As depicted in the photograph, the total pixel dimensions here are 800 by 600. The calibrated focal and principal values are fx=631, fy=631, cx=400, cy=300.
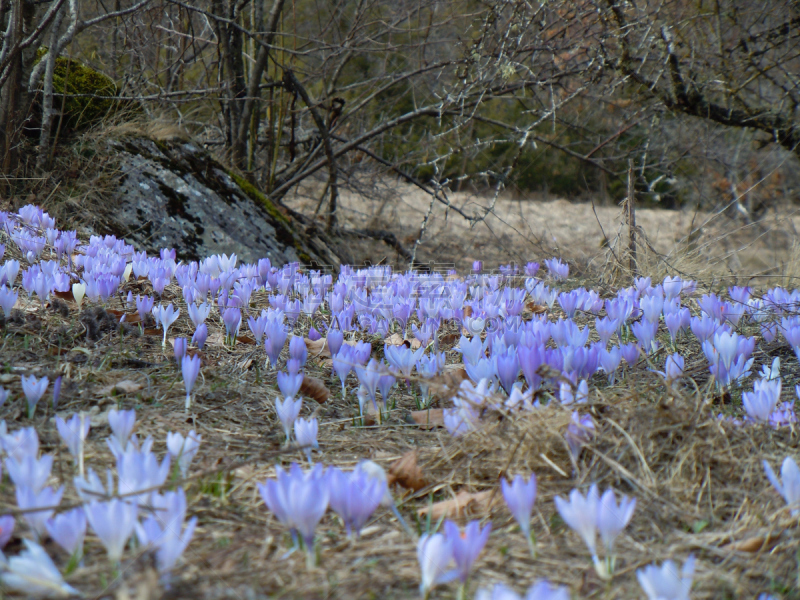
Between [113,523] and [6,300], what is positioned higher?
[6,300]

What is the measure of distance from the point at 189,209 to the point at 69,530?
4489 millimetres

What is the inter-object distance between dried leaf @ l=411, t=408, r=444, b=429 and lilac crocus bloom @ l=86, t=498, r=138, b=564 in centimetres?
104

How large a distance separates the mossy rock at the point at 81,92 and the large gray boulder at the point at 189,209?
479 mm

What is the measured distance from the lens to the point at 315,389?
86.3 inches

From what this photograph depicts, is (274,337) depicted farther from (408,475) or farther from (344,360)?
(408,475)

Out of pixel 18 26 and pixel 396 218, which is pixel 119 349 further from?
pixel 396 218

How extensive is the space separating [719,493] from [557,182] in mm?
15157

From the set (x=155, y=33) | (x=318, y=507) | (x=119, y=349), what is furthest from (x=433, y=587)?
(x=155, y=33)

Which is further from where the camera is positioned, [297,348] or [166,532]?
[297,348]

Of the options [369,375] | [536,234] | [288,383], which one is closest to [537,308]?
[369,375]

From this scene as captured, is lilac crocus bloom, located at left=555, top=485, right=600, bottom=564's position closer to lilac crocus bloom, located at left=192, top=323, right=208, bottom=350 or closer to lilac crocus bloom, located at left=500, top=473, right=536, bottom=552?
lilac crocus bloom, located at left=500, top=473, right=536, bottom=552

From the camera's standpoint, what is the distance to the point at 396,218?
9.36m

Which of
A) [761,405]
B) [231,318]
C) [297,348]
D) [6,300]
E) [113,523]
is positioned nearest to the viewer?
[113,523]

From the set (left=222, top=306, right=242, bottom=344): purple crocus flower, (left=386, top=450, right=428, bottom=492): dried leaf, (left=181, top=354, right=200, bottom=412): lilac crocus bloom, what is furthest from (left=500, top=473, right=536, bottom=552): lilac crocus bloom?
(left=222, top=306, right=242, bottom=344): purple crocus flower
